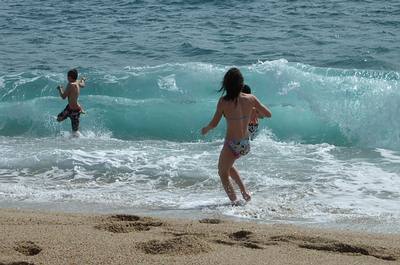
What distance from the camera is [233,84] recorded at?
7363 millimetres

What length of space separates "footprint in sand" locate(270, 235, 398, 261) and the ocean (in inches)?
55.1

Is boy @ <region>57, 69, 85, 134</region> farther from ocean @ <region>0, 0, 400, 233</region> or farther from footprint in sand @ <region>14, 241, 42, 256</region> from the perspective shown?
footprint in sand @ <region>14, 241, 42, 256</region>

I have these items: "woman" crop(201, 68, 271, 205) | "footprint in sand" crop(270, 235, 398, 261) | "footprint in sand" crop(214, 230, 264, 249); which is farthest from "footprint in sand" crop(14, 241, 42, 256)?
"woman" crop(201, 68, 271, 205)

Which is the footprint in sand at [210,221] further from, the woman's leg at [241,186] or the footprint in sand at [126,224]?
the woman's leg at [241,186]

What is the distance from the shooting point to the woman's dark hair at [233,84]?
7.25m

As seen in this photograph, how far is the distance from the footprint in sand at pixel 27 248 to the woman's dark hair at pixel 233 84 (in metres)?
2.84

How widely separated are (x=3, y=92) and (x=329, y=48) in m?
7.44

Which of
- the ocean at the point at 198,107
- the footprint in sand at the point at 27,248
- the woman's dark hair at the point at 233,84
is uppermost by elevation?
the woman's dark hair at the point at 233,84

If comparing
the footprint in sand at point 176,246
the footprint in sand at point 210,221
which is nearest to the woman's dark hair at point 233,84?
the footprint in sand at point 210,221

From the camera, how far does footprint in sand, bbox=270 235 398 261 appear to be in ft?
17.6

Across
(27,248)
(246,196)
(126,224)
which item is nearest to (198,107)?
(246,196)

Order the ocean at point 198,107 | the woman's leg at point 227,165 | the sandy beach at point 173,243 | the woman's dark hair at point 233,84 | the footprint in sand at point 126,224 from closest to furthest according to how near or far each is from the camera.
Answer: the sandy beach at point 173,243
the footprint in sand at point 126,224
the woman's dark hair at point 233,84
the woman's leg at point 227,165
the ocean at point 198,107

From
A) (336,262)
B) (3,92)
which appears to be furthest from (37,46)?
(336,262)

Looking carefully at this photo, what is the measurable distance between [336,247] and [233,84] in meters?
2.42
